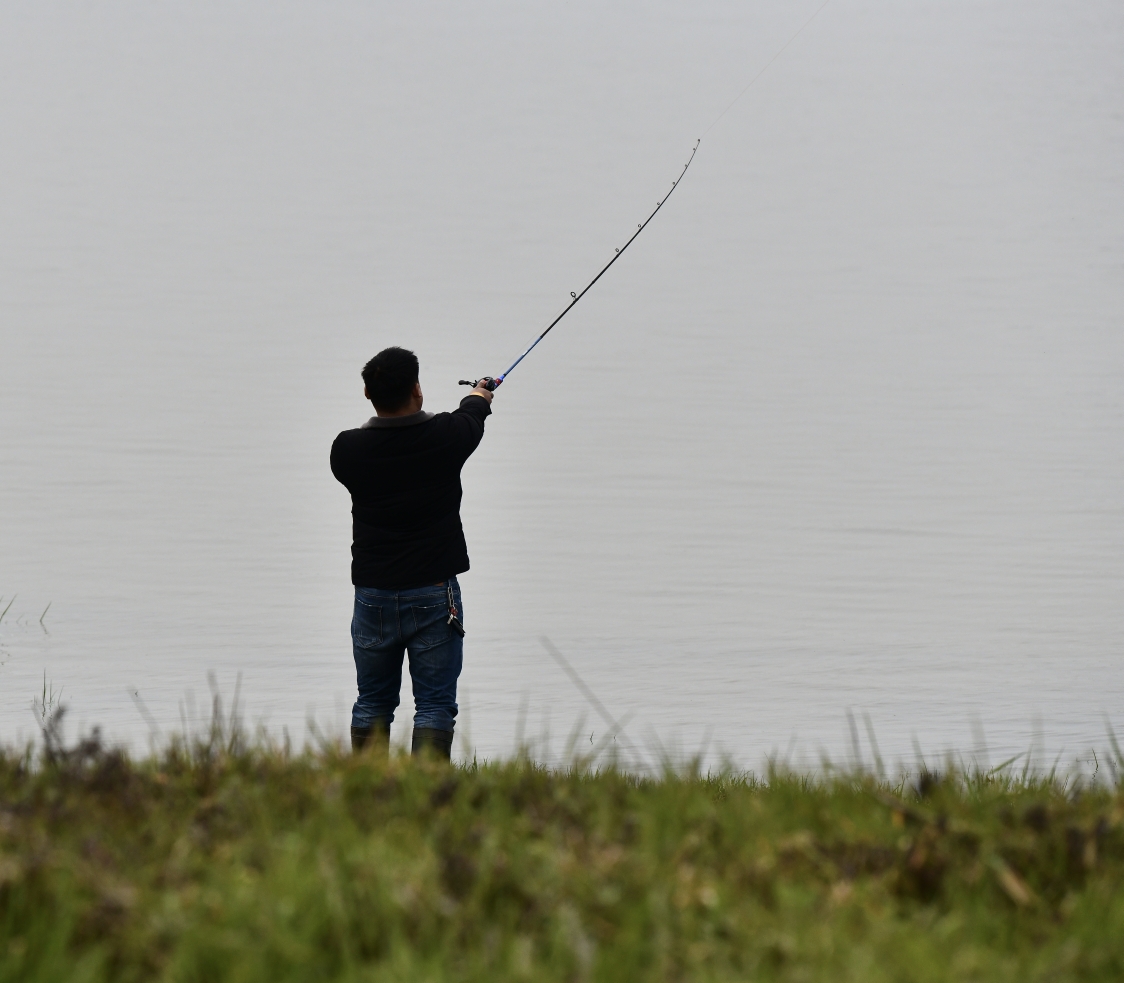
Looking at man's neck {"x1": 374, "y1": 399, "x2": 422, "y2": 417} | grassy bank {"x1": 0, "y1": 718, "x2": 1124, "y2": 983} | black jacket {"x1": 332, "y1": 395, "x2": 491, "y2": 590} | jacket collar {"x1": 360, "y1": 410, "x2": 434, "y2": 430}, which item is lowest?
grassy bank {"x1": 0, "y1": 718, "x2": 1124, "y2": 983}

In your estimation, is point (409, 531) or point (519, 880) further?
point (409, 531)

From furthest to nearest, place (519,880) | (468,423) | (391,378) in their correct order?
(468,423), (391,378), (519,880)

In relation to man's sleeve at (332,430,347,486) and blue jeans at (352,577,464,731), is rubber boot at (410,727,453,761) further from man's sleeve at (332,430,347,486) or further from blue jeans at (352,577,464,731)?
man's sleeve at (332,430,347,486)

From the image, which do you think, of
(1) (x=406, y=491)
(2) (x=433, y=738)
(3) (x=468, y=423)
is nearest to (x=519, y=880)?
(2) (x=433, y=738)

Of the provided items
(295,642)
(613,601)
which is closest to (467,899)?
(295,642)

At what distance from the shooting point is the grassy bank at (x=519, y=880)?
7.89 feet

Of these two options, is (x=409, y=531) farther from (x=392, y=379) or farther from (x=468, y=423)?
(x=392, y=379)

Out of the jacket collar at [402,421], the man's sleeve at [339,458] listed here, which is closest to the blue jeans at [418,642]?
the man's sleeve at [339,458]

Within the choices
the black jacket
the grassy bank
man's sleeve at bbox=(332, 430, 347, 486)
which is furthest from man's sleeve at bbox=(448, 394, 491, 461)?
the grassy bank

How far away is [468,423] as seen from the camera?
18.3ft

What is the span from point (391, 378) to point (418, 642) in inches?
39.5

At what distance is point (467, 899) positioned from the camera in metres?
2.61

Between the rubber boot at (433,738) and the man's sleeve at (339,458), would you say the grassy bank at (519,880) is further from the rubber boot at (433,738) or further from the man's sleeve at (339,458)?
the man's sleeve at (339,458)

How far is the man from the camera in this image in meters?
5.48
